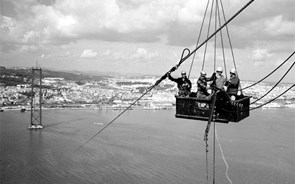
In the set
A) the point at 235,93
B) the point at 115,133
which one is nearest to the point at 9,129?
the point at 115,133

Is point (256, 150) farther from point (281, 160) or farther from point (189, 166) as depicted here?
point (189, 166)

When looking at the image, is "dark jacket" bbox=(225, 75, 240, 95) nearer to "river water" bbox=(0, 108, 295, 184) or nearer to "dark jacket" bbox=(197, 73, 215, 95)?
"dark jacket" bbox=(197, 73, 215, 95)

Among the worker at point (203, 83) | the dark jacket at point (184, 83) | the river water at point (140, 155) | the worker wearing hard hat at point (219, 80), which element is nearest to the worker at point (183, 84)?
the dark jacket at point (184, 83)

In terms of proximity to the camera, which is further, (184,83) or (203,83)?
(184,83)

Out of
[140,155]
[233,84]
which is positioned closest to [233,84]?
[233,84]

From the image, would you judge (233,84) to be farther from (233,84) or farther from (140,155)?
(140,155)
